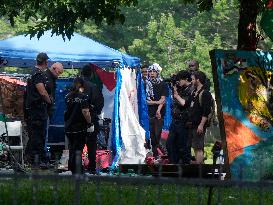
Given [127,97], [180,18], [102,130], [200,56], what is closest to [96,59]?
[102,130]

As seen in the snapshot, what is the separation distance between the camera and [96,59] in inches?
788

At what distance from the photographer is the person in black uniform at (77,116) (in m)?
13.6

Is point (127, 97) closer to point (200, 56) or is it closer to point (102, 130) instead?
point (102, 130)

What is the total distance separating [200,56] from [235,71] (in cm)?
3977

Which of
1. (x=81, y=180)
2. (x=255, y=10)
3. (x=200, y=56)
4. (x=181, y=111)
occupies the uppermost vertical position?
(x=200, y=56)

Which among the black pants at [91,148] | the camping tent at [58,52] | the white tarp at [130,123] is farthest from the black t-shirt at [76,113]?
the camping tent at [58,52]

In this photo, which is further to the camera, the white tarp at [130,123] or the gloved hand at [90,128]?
the white tarp at [130,123]

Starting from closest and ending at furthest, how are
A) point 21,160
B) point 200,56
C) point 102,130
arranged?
point 21,160 → point 102,130 → point 200,56

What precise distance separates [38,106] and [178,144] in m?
2.53

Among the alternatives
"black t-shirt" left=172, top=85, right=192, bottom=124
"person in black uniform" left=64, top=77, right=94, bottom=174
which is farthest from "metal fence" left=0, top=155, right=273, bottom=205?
"person in black uniform" left=64, top=77, right=94, bottom=174

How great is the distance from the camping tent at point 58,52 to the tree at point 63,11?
7.97 m

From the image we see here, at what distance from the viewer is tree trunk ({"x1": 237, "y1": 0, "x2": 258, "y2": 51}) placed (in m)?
12.8

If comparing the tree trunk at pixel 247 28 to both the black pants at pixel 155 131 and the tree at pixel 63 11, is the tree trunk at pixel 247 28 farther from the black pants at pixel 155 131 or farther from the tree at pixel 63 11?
the black pants at pixel 155 131

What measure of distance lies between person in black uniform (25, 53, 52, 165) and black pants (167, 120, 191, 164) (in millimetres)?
2200
